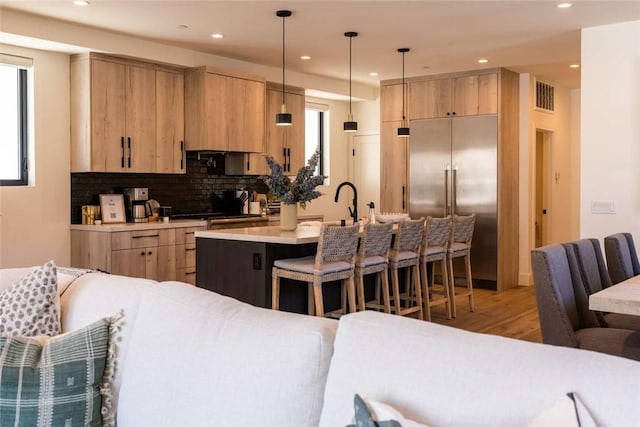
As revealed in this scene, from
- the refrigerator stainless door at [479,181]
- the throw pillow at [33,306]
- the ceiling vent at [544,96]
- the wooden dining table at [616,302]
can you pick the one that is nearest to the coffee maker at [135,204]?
the refrigerator stainless door at [479,181]

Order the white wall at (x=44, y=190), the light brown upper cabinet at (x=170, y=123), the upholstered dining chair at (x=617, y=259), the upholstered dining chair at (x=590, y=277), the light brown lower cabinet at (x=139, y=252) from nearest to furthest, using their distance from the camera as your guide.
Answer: the upholstered dining chair at (x=590, y=277), the upholstered dining chair at (x=617, y=259), the white wall at (x=44, y=190), the light brown lower cabinet at (x=139, y=252), the light brown upper cabinet at (x=170, y=123)

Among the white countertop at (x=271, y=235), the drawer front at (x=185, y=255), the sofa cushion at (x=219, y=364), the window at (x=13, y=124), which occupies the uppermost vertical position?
the window at (x=13, y=124)

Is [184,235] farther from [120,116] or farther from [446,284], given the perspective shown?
[446,284]

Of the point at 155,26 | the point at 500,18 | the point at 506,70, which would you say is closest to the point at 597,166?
the point at 500,18

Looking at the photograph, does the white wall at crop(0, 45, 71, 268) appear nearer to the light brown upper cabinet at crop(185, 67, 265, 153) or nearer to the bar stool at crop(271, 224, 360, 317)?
the light brown upper cabinet at crop(185, 67, 265, 153)

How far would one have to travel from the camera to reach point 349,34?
5.60 meters

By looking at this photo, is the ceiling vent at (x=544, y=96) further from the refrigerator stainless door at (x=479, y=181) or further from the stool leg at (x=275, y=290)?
the stool leg at (x=275, y=290)

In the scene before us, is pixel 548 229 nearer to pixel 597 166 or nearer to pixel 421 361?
pixel 597 166

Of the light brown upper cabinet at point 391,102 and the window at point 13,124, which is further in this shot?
the light brown upper cabinet at point 391,102

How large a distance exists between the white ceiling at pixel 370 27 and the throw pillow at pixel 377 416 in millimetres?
3969

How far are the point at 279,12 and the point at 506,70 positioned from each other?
3.53 m

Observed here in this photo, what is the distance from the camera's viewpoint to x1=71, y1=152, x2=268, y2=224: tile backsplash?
5898 mm

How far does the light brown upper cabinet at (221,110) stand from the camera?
251 inches

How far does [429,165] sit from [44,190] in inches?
176
